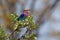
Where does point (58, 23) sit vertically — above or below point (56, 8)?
below

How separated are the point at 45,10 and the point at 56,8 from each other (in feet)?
0.48

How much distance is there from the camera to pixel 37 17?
1502 millimetres

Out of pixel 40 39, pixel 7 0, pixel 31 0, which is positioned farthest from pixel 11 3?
pixel 40 39

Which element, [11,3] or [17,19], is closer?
[17,19]

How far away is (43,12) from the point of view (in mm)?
1568

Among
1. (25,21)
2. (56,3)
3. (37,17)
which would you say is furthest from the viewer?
(56,3)

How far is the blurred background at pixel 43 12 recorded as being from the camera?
1540 mm

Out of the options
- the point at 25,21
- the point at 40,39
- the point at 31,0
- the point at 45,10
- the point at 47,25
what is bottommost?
the point at 25,21

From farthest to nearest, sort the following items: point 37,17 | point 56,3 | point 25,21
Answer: point 56,3, point 37,17, point 25,21

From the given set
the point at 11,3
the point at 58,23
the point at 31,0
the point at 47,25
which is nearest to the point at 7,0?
the point at 11,3

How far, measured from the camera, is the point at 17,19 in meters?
0.80

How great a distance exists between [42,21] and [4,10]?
1.35ft

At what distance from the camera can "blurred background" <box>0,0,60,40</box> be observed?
1.54 metres

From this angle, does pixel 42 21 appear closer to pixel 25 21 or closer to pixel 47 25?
pixel 47 25
